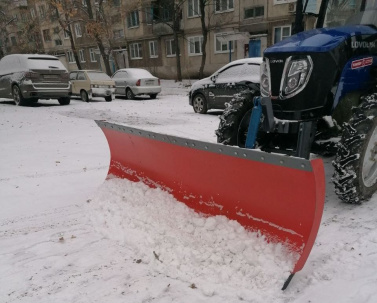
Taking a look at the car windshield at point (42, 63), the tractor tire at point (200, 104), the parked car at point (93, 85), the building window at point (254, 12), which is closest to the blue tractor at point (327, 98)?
the tractor tire at point (200, 104)

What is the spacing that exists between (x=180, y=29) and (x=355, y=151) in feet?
83.9

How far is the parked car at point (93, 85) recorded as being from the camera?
13828mm

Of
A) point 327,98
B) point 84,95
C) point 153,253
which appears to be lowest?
point 84,95

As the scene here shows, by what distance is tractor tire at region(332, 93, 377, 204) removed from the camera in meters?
2.76

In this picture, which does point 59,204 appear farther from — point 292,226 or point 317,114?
point 317,114

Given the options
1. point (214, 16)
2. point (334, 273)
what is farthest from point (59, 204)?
point (214, 16)

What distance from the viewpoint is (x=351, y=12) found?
12.2 feet

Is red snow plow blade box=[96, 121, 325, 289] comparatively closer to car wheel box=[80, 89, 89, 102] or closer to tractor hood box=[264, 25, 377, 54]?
tractor hood box=[264, 25, 377, 54]

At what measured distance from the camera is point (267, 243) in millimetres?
2205

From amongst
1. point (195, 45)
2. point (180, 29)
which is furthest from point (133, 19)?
point (195, 45)

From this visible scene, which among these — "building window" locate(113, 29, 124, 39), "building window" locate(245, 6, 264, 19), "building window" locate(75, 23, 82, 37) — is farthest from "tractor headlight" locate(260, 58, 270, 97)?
"building window" locate(75, 23, 82, 37)

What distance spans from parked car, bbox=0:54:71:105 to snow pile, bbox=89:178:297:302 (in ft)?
32.3

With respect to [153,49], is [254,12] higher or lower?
higher

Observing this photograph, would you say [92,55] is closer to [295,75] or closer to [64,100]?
[64,100]
